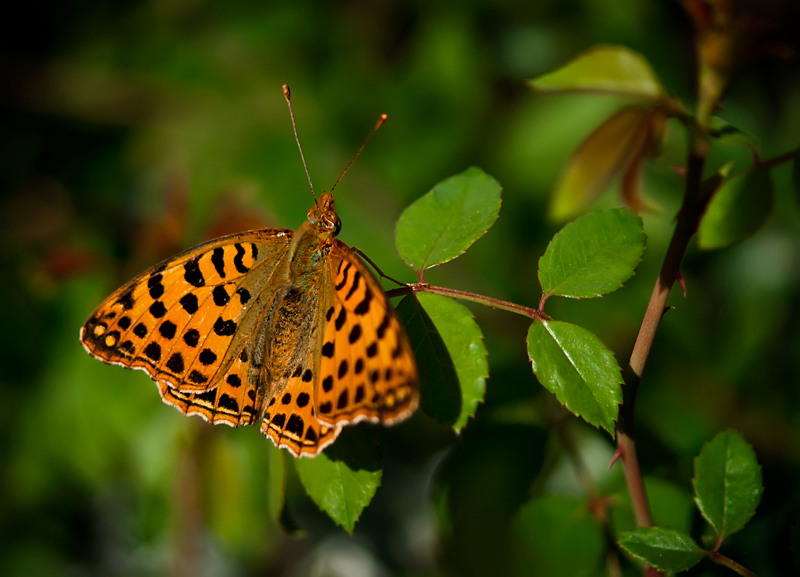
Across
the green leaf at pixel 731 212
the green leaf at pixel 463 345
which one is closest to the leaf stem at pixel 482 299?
the green leaf at pixel 463 345

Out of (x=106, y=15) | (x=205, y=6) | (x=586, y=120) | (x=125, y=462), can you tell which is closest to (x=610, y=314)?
(x=586, y=120)

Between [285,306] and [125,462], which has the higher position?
[285,306]

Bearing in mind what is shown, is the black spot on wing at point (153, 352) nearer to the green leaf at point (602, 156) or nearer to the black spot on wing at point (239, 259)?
the black spot on wing at point (239, 259)

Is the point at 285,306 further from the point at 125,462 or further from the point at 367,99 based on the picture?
the point at 367,99

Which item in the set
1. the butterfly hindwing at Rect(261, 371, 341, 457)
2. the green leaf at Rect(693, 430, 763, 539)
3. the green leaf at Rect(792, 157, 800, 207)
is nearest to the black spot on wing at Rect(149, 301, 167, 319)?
the butterfly hindwing at Rect(261, 371, 341, 457)

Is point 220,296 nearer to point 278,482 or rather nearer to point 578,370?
point 278,482

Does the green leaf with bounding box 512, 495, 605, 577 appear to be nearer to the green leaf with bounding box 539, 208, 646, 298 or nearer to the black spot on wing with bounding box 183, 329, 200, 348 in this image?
the green leaf with bounding box 539, 208, 646, 298

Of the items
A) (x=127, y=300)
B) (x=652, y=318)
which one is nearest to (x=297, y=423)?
(x=127, y=300)
